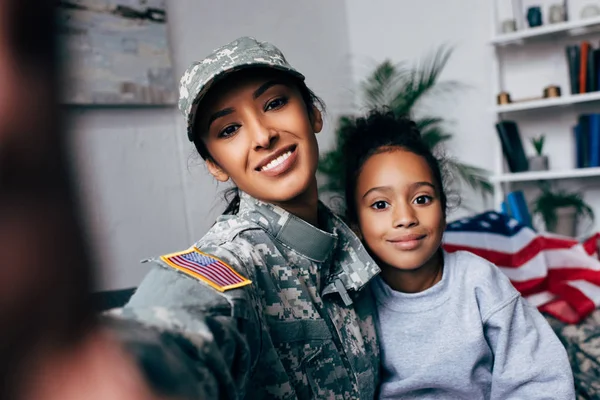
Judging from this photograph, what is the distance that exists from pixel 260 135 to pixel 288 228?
0.52 feet

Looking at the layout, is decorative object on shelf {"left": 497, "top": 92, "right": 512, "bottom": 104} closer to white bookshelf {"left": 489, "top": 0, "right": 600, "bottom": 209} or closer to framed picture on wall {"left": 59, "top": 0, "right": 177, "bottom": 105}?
white bookshelf {"left": 489, "top": 0, "right": 600, "bottom": 209}

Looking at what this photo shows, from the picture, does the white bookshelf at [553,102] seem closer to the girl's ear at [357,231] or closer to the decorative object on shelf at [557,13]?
Result: the decorative object on shelf at [557,13]

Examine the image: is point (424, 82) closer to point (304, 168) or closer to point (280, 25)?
point (280, 25)

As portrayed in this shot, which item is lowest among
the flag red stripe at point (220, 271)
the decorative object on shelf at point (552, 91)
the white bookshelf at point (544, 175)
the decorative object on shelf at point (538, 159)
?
the white bookshelf at point (544, 175)

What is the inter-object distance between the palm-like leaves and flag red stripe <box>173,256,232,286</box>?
229 cm

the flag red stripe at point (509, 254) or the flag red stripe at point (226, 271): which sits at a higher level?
the flag red stripe at point (226, 271)

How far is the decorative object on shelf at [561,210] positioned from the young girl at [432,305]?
188 cm

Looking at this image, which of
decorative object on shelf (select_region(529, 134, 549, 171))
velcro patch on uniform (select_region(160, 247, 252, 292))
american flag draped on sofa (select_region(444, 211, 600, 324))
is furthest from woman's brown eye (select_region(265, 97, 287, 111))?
decorative object on shelf (select_region(529, 134, 549, 171))

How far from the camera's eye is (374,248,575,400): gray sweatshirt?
0.96m

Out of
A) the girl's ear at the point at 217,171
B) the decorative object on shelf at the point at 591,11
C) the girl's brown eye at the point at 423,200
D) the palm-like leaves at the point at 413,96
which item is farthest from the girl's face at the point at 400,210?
the decorative object on shelf at the point at 591,11

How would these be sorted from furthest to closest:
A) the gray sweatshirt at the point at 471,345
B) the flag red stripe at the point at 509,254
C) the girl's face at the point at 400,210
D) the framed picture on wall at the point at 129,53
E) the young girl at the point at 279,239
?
the framed picture on wall at the point at 129,53
the flag red stripe at the point at 509,254
the girl's face at the point at 400,210
the gray sweatshirt at the point at 471,345
the young girl at the point at 279,239

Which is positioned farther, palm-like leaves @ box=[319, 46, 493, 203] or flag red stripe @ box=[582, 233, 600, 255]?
palm-like leaves @ box=[319, 46, 493, 203]

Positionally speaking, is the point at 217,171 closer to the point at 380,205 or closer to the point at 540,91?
the point at 380,205

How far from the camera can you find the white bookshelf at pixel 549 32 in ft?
8.62
